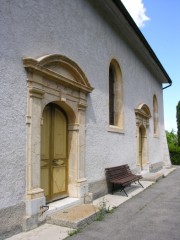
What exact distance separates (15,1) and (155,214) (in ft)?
16.6

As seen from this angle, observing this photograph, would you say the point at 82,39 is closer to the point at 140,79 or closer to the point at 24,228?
the point at 24,228

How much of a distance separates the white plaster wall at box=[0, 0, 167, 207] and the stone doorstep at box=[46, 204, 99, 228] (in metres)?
0.83

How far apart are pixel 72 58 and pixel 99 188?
11.4 ft

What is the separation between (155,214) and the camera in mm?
6691

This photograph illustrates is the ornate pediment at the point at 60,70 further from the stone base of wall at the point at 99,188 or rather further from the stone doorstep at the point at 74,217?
the stone doorstep at the point at 74,217

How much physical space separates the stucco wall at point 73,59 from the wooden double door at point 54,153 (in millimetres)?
826

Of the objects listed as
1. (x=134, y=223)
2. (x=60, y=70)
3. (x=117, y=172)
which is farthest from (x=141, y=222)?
(x=60, y=70)

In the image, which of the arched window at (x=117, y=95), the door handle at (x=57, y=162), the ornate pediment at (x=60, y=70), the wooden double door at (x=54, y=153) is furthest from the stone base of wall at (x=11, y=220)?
the arched window at (x=117, y=95)

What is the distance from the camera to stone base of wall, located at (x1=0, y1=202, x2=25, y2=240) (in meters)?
4.71

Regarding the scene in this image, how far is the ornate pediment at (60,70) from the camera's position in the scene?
18.0ft

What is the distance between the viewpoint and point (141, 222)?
6020 mm

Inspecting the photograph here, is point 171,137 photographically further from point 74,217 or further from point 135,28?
point 74,217

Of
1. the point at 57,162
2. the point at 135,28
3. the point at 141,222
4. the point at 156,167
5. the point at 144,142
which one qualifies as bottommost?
the point at 141,222

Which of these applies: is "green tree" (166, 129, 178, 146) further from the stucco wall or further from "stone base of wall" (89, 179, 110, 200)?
"stone base of wall" (89, 179, 110, 200)
